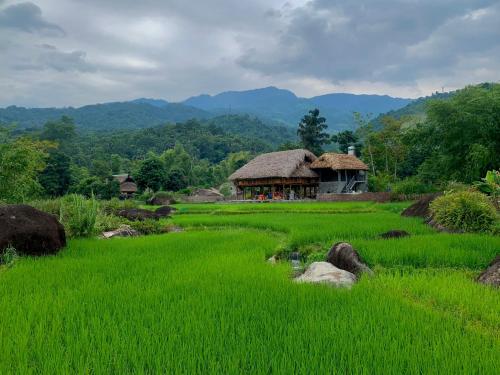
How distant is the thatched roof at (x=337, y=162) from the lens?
31.5 m

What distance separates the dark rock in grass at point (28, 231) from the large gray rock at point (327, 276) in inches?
202

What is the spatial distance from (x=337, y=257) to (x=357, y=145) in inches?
1724

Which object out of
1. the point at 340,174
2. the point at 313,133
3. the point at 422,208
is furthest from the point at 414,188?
the point at 313,133

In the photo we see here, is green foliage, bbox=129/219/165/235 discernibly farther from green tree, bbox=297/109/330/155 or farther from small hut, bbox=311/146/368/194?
green tree, bbox=297/109/330/155

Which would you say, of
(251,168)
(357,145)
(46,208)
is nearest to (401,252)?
(46,208)

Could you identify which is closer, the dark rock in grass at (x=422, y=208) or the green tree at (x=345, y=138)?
the dark rock in grass at (x=422, y=208)

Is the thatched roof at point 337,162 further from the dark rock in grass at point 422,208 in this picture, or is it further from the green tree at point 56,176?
the green tree at point 56,176

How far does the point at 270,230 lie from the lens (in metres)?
12.9

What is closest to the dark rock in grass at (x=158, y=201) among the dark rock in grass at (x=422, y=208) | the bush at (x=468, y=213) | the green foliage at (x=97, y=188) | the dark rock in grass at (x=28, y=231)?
the green foliage at (x=97, y=188)

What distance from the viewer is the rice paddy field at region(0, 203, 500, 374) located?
262 cm

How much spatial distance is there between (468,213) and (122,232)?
10138 mm

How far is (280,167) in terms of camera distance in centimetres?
3231

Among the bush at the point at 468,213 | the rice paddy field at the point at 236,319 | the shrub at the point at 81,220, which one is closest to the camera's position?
the rice paddy field at the point at 236,319

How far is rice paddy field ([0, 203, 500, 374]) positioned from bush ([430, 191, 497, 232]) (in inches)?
126
